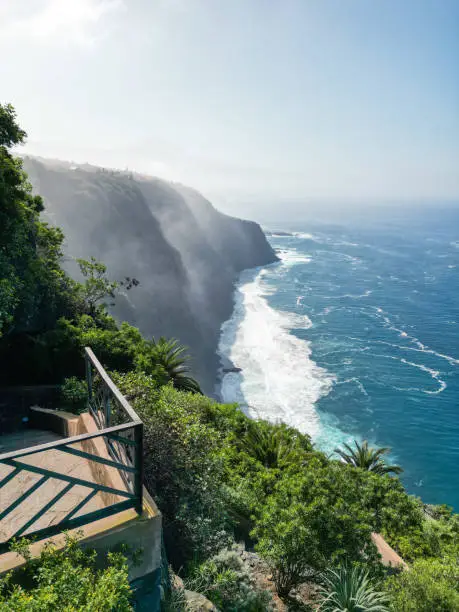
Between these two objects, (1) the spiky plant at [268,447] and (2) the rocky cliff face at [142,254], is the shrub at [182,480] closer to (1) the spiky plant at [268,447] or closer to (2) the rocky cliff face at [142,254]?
(1) the spiky plant at [268,447]

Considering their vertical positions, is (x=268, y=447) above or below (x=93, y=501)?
below

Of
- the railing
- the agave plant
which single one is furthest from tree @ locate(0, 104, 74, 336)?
the agave plant

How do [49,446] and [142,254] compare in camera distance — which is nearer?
[49,446]

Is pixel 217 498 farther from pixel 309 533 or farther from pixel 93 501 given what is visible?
pixel 93 501

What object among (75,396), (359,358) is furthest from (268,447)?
(359,358)

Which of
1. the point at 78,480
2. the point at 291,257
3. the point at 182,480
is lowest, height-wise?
the point at 291,257

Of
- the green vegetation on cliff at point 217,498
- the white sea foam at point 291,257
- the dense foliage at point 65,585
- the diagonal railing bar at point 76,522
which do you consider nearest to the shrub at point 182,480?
the green vegetation on cliff at point 217,498

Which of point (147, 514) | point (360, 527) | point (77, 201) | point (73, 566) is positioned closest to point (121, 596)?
point (73, 566)

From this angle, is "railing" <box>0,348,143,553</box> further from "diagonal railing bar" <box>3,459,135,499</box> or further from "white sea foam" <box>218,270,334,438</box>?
"white sea foam" <box>218,270,334,438</box>
